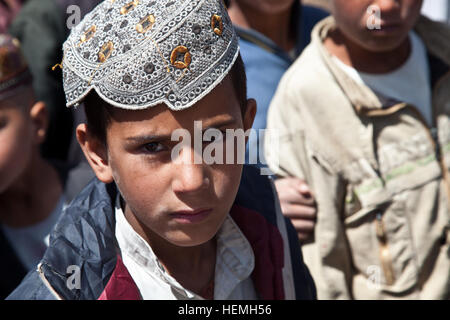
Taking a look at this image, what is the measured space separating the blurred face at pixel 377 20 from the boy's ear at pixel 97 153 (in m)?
1.07

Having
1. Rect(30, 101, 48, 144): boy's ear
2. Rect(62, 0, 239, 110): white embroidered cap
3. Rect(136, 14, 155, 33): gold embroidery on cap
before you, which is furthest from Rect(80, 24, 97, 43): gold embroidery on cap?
Rect(30, 101, 48, 144): boy's ear

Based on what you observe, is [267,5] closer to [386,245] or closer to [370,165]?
[370,165]

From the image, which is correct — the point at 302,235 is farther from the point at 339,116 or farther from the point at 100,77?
the point at 100,77

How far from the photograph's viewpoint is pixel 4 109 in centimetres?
263

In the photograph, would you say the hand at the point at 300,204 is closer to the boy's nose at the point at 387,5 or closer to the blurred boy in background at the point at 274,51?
the blurred boy in background at the point at 274,51

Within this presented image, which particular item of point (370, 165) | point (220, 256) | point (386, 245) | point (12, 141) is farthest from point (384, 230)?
point (12, 141)

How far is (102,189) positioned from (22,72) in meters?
1.22

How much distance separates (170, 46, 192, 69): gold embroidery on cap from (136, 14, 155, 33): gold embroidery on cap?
3.3 inches

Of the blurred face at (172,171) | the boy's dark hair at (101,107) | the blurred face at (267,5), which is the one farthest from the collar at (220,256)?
the blurred face at (267,5)

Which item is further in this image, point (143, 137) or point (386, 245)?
point (386, 245)

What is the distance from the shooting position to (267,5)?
269 centimetres

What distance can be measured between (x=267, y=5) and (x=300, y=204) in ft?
3.05

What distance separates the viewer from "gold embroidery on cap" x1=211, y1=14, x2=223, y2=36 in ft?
5.20

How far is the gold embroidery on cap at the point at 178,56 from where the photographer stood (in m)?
1.52
